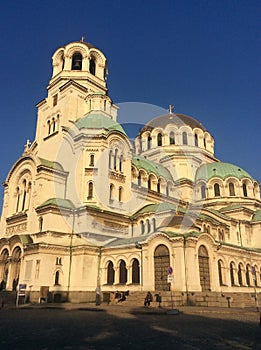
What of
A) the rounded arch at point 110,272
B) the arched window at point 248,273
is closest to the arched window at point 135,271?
the rounded arch at point 110,272

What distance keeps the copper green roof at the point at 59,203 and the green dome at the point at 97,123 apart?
8.95m

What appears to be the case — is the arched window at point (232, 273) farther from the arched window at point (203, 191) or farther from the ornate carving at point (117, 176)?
the arched window at point (203, 191)

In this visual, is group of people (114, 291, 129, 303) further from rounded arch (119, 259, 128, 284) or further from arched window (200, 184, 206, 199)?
arched window (200, 184, 206, 199)

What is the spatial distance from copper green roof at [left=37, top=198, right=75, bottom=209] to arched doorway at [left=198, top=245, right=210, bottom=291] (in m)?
13.2

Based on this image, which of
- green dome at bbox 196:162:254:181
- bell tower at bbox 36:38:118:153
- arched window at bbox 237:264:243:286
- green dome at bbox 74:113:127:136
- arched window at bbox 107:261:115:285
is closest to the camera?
arched window at bbox 107:261:115:285

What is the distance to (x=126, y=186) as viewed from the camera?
35.9 metres

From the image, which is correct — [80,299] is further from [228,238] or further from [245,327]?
[228,238]

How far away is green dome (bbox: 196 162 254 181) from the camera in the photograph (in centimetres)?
4681

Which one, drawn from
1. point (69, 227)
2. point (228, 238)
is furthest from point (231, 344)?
point (228, 238)

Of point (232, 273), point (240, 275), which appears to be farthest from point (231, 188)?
point (232, 273)

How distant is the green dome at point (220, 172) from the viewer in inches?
1843

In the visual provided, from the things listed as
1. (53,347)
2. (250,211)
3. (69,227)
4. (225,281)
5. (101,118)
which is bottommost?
(53,347)

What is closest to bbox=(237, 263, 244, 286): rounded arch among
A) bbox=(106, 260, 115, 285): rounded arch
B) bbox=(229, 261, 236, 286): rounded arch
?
bbox=(229, 261, 236, 286): rounded arch

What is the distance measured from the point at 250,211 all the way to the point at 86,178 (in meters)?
23.6
